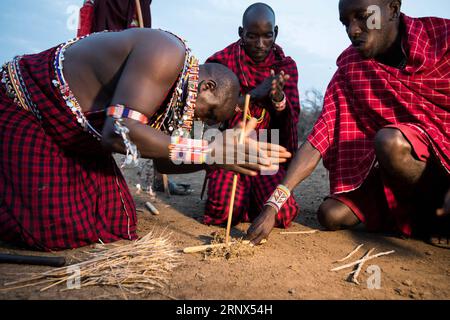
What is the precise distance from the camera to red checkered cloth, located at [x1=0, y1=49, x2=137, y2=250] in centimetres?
253

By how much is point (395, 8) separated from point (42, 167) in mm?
2728

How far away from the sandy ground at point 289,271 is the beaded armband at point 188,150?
609 mm

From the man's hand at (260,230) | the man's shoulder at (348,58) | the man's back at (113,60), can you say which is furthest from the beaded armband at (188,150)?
the man's shoulder at (348,58)

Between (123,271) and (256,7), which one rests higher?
(256,7)

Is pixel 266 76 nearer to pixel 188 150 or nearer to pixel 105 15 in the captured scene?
pixel 188 150

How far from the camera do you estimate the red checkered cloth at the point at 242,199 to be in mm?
3340

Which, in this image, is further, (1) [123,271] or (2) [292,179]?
(2) [292,179]

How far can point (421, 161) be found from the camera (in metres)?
2.83

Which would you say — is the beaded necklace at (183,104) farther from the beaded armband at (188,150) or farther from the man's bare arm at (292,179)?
the man's bare arm at (292,179)

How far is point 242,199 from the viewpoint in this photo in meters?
3.42

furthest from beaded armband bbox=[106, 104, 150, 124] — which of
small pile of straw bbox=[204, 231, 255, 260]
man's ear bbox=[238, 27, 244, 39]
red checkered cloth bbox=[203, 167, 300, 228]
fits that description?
man's ear bbox=[238, 27, 244, 39]

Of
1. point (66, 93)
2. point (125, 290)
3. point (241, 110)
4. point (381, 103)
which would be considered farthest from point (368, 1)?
point (125, 290)

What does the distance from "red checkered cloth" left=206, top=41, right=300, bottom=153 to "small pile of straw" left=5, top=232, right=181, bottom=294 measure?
1.54 metres

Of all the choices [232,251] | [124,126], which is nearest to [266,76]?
[232,251]
